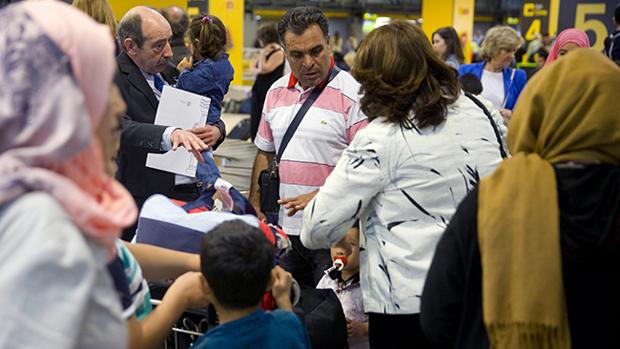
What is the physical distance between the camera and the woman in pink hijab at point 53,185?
1.12 meters

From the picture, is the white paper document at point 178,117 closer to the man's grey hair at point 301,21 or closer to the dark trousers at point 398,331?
the man's grey hair at point 301,21

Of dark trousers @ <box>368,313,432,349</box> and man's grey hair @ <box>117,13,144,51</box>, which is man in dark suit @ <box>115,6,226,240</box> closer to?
man's grey hair @ <box>117,13,144,51</box>

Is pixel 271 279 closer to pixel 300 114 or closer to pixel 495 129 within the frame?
pixel 495 129

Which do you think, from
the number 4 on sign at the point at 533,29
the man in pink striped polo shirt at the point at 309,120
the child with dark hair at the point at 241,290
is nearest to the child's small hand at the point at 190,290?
the child with dark hair at the point at 241,290

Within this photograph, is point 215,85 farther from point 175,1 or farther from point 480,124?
point 175,1

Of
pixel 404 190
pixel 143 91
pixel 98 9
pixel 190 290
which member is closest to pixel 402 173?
pixel 404 190

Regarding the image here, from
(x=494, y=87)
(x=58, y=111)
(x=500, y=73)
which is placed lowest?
(x=494, y=87)

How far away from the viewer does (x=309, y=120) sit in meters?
3.28

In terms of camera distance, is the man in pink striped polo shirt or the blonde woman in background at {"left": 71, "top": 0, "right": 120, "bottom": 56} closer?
the man in pink striped polo shirt

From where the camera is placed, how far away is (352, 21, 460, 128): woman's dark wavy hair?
2.32m

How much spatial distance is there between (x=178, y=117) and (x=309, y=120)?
1.99 feet

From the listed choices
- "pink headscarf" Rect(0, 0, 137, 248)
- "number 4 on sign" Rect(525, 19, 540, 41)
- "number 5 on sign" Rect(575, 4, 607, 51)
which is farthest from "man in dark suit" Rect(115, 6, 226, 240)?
"number 4 on sign" Rect(525, 19, 540, 41)

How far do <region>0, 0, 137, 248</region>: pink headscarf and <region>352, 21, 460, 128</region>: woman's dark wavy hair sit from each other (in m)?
1.25

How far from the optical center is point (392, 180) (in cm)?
229
